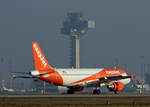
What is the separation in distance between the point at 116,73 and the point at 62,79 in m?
13.0

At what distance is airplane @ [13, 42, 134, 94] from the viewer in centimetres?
10450

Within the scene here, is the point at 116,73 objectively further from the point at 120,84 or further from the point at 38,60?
the point at 38,60

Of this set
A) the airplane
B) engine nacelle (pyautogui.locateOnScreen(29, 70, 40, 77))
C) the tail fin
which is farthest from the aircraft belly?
engine nacelle (pyautogui.locateOnScreen(29, 70, 40, 77))

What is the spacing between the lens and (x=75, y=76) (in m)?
108

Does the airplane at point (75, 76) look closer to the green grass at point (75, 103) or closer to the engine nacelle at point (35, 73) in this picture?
the engine nacelle at point (35, 73)

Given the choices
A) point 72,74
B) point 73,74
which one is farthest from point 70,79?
point 73,74

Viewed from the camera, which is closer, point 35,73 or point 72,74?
point 35,73

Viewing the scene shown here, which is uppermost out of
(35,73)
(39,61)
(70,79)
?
(39,61)

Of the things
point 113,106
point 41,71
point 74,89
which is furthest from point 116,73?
point 113,106

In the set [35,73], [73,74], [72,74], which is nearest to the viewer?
[35,73]

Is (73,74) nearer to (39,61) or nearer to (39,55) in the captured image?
(39,61)

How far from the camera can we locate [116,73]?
372 feet

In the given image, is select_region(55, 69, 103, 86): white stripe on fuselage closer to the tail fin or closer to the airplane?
the airplane

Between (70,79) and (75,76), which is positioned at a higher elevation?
(75,76)
